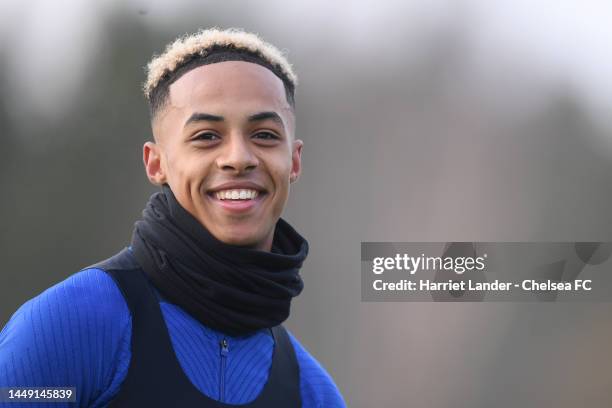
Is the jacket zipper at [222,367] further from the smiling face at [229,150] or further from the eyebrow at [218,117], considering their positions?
the eyebrow at [218,117]

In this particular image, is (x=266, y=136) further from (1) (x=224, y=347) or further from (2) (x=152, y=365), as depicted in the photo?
(2) (x=152, y=365)

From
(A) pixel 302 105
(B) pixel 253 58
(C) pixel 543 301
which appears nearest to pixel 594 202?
(C) pixel 543 301

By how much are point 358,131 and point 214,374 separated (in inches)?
484

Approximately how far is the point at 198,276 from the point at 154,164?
1.53 ft

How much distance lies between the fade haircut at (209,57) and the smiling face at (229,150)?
4cm

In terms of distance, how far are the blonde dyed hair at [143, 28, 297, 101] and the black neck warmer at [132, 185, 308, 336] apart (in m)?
0.41

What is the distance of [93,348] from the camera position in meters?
2.72

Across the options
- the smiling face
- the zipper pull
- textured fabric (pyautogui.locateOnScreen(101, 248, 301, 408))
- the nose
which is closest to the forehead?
the smiling face

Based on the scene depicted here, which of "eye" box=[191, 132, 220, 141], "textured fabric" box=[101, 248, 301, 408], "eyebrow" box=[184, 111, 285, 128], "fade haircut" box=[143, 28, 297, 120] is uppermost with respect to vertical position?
"fade haircut" box=[143, 28, 297, 120]

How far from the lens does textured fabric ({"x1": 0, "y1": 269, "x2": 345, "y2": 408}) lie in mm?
2662

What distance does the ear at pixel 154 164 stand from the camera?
3199 mm

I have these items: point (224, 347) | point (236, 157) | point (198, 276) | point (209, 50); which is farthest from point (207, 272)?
point (209, 50)

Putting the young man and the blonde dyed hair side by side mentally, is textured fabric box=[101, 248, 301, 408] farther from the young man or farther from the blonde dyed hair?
the blonde dyed hair

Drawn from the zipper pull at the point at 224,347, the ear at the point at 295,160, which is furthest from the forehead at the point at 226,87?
the zipper pull at the point at 224,347
